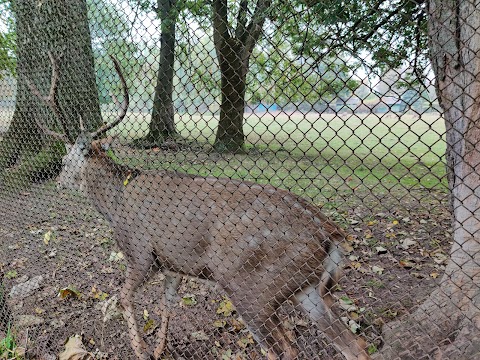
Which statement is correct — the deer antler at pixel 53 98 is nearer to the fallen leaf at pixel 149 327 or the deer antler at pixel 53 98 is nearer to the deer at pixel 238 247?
the deer at pixel 238 247

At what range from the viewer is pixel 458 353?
2.45 metres

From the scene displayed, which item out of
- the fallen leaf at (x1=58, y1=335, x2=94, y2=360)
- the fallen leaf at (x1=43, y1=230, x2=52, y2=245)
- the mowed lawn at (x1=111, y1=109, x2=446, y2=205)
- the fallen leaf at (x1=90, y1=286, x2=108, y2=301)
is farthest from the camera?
the fallen leaf at (x1=43, y1=230, x2=52, y2=245)

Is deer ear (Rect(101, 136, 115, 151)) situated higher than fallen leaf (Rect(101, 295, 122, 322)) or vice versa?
deer ear (Rect(101, 136, 115, 151))

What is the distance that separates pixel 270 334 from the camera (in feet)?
9.29

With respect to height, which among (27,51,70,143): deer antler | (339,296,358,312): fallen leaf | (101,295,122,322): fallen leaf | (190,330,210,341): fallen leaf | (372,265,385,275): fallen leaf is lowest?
(101,295,122,322): fallen leaf

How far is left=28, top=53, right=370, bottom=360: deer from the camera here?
9.04ft

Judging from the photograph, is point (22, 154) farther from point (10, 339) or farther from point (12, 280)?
point (10, 339)

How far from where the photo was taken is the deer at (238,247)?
9.04 feet

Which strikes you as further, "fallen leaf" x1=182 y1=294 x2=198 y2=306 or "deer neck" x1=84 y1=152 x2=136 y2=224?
"fallen leaf" x1=182 y1=294 x2=198 y2=306

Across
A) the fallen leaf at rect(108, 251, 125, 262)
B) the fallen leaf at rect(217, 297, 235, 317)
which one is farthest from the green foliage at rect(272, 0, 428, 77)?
the fallen leaf at rect(108, 251, 125, 262)

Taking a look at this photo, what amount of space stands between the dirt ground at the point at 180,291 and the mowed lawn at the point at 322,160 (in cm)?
61

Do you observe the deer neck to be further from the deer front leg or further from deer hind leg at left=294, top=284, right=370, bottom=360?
deer hind leg at left=294, top=284, right=370, bottom=360

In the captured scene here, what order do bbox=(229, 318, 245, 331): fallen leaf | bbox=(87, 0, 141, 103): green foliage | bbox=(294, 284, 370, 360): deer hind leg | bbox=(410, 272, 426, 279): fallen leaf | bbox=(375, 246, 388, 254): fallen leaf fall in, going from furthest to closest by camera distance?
bbox=(375, 246, 388, 254): fallen leaf → bbox=(410, 272, 426, 279): fallen leaf → bbox=(229, 318, 245, 331): fallen leaf → bbox=(87, 0, 141, 103): green foliage → bbox=(294, 284, 370, 360): deer hind leg

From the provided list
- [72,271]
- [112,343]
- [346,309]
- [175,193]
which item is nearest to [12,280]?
[72,271]
